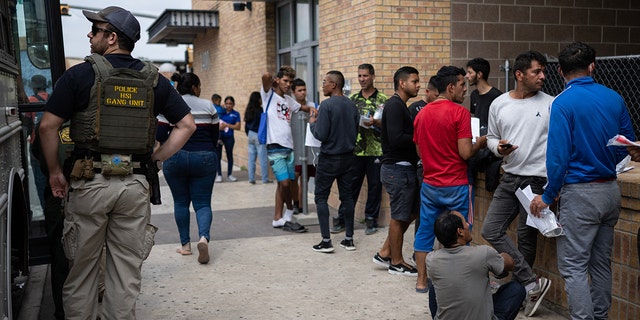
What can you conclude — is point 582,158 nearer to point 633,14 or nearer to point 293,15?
point 633,14

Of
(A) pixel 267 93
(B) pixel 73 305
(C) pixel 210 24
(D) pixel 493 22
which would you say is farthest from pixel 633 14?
(C) pixel 210 24

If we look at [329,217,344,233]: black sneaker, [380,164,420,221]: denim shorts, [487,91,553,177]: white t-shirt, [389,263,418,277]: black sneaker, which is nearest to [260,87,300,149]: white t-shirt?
[329,217,344,233]: black sneaker

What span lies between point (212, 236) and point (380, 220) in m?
2.11

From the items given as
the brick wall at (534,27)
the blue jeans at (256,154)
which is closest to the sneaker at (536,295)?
the brick wall at (534,27)

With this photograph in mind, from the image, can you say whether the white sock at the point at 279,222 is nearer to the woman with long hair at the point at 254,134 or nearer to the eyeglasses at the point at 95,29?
the woman with long hair at the point at 254,134

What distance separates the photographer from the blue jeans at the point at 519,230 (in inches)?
196

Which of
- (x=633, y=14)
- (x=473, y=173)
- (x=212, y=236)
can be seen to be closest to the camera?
(x=473, y=173)

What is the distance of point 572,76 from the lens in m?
4.20

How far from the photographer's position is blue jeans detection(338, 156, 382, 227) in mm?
7922

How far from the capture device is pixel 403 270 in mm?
6227

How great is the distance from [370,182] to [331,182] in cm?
103

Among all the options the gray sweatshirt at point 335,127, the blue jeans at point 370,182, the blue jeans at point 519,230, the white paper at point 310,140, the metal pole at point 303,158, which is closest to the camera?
the blue jeans at point 519,230

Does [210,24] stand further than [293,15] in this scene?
Yes

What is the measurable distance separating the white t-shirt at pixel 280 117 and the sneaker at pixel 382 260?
92.1 inches
